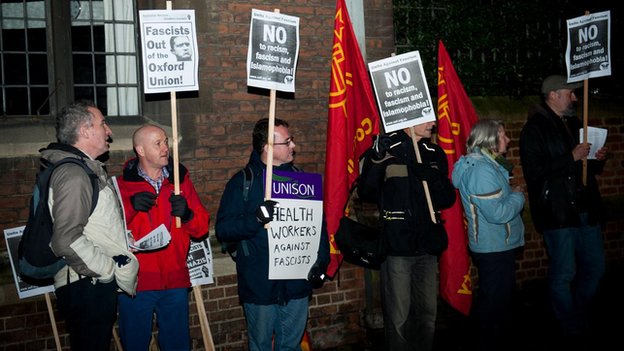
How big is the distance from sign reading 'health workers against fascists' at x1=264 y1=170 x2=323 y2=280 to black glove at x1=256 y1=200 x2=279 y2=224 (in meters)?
0.17

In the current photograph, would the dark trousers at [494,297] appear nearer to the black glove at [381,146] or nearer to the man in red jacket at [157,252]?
the black glove at [381,146]

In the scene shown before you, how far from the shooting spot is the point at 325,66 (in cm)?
690

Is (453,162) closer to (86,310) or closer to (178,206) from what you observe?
(178,206)

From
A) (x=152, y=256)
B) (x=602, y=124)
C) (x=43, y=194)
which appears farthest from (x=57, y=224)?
(x=602, y=124)

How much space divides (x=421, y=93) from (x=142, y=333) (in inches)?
118

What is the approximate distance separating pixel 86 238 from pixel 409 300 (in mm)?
2621

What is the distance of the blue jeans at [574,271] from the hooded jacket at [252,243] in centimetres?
272

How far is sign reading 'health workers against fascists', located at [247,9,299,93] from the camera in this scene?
522 cm

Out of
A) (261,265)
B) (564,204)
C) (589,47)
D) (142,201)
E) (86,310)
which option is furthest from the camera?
(589,47)

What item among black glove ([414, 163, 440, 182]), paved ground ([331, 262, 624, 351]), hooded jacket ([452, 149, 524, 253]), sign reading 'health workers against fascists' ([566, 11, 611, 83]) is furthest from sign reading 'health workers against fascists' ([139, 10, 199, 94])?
sign reading 'health workers against fascists' ([566, 11, 611, 83])

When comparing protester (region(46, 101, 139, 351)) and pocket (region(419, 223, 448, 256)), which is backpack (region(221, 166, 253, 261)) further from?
pocket (region(419, 223, 448, 256))

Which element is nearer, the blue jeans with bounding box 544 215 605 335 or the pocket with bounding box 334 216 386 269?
the pocket with bounding box 334 216 386 269

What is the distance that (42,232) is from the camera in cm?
419

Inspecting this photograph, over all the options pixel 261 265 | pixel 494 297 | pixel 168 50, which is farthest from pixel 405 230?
pixel 168 50
